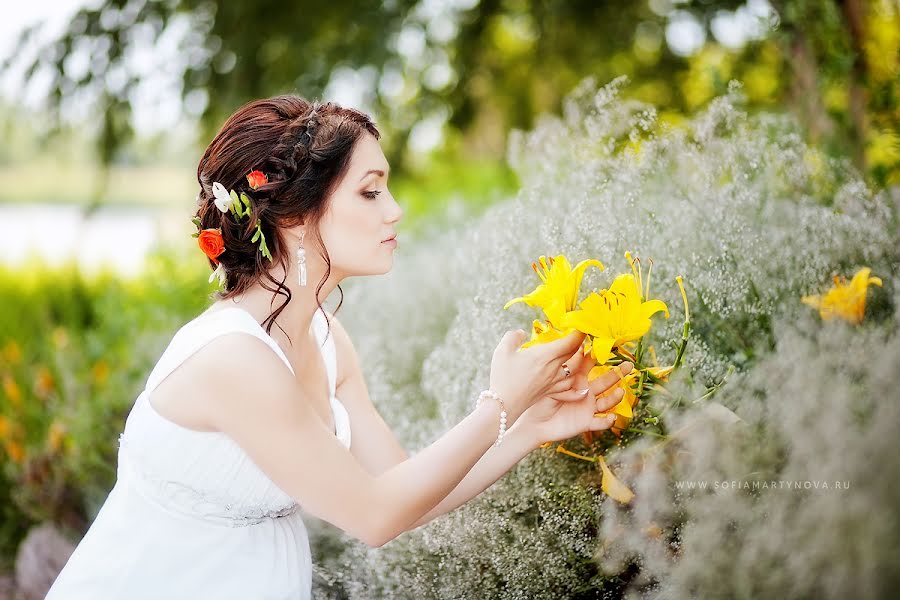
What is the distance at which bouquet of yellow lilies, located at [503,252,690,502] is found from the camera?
4.52ft

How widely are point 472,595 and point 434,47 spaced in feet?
9.60

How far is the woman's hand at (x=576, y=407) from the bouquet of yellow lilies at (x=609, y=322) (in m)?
0.02

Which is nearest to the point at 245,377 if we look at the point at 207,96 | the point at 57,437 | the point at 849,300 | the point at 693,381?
the point at 693,381

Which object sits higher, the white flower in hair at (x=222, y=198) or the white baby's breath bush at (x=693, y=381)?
the white flower in hair at (x=222, y=198)

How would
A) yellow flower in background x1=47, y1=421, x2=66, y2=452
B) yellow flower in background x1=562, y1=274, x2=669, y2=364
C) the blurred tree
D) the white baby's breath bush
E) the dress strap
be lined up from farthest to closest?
1. the blurred tree
2. yellow flower in background x1=47, y1=421, x2=66, y2=452
3. the dress strap
4. yellow flower in background x1=562, y1=274, x2=669, y2=364
5. the white baby's breath bush

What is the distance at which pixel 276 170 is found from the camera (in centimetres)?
168

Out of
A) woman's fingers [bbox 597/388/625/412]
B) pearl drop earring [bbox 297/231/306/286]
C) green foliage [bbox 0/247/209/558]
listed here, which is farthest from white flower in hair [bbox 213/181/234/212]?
green foliage [bbox 0/247/209/558]

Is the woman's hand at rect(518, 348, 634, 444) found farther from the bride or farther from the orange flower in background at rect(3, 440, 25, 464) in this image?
the orange flower in background at rect(3, 440, 25, 464)

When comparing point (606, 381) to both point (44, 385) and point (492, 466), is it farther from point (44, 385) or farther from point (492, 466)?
point (44, 385)

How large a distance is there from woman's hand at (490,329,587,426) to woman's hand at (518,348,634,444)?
3 cm

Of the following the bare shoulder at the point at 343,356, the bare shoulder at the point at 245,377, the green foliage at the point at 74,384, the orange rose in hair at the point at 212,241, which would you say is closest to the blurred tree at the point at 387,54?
the green foliage at the point at 74,384

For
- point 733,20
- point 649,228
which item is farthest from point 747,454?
point 733,20

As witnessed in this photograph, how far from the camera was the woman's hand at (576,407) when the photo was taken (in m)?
1.51

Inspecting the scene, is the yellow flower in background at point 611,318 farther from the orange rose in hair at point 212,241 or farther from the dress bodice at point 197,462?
the orange rose in hair at point 212,241
